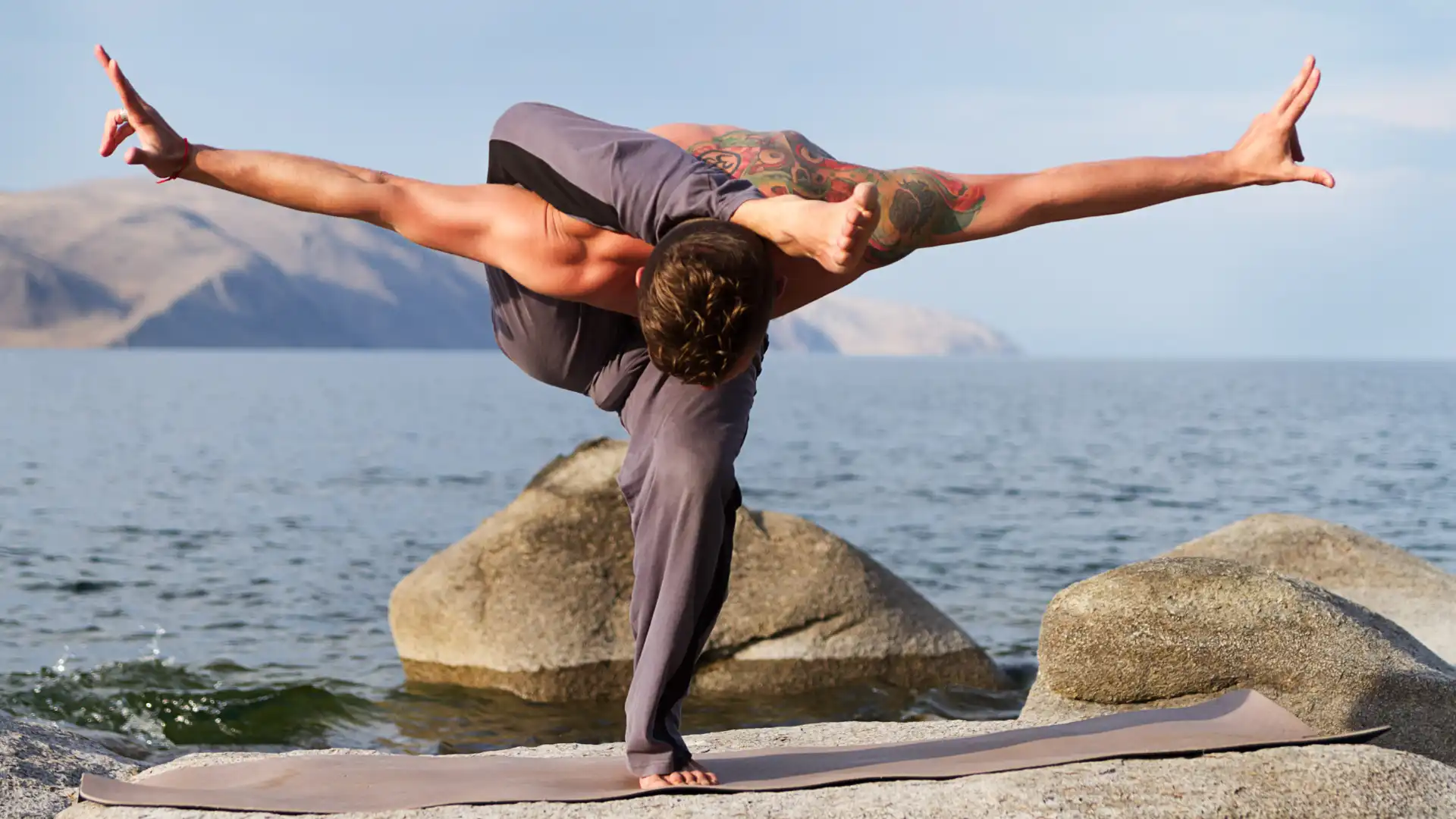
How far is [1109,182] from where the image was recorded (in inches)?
177

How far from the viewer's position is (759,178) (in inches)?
174

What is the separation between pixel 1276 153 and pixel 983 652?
264 inches

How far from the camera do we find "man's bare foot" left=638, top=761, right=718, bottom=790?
4520 mm

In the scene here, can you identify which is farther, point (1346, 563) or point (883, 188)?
point (1346, 563)

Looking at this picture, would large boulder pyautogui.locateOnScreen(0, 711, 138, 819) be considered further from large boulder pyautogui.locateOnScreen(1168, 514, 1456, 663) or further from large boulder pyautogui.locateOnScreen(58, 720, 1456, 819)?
large boulder pyautogui.locateOnScreen(1168, 514, 1456, 663)

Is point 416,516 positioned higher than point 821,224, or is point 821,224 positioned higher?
point 821,224

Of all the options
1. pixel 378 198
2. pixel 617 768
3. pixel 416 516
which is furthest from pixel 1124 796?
pixel 416 516

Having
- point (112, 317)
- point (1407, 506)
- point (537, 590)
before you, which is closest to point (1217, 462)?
point (1407, 506)

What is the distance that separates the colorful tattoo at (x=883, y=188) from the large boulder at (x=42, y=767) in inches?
150

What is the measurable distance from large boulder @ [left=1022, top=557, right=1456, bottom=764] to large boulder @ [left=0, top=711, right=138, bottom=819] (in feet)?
14.9

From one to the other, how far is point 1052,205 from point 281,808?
3.39 meters

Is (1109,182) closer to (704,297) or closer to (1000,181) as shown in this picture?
(1000,181)

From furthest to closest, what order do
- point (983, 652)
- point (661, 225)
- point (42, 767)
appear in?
1. point (983, 652)
2. point (42, 767)
3. point (661, 225)

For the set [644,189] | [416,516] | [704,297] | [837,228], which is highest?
[644,189]
